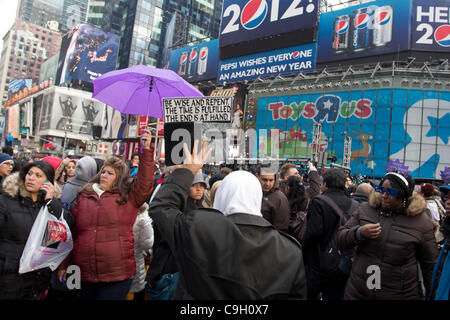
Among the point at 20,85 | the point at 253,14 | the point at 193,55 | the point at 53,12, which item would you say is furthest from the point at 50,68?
the point at 53,12

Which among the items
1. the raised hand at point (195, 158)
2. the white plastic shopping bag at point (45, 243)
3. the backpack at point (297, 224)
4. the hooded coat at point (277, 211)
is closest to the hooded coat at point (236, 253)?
the raised hand at point (195, 158)

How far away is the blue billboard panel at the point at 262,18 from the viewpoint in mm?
28516

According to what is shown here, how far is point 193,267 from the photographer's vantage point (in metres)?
1.91

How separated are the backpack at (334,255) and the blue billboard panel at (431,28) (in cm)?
3633

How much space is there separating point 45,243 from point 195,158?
5.80 ft

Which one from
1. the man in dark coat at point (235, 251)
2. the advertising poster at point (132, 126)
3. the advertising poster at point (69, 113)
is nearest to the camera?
the man in dark coat at point (235, 251)

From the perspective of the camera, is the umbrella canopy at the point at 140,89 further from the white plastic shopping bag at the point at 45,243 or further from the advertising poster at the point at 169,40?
the advertising poster at the point at 169,40

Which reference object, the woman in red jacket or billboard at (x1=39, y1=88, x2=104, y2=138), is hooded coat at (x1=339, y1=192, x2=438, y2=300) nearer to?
the woman in red jacket

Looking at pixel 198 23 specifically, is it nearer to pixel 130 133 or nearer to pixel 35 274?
pixel 130 133

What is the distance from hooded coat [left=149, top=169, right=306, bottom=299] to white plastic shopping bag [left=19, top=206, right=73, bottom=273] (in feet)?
5.28

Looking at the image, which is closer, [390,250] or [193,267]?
[193,267]

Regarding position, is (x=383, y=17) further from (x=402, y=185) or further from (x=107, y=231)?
(x=107, y=231)
